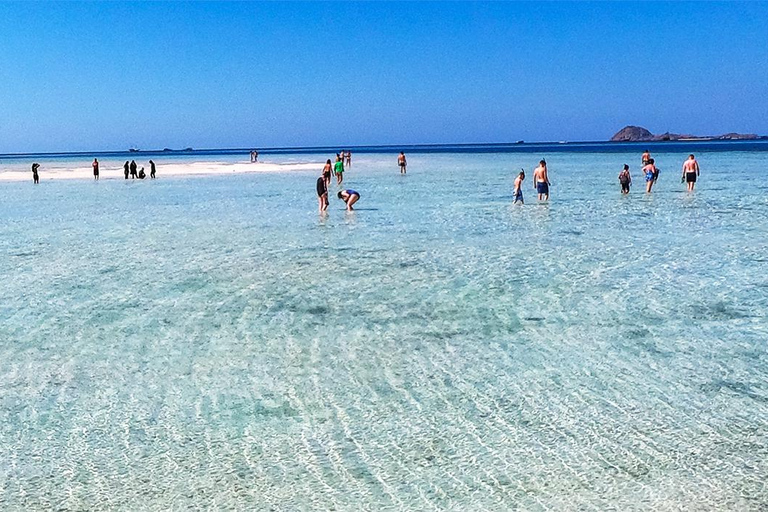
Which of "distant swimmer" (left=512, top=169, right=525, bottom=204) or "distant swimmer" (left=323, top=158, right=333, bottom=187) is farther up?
"distant swimmer" (left=323, top=158, right=333, bottom=187)

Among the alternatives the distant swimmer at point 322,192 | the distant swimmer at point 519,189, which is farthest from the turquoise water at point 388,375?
the distant swimmer at point 519,189

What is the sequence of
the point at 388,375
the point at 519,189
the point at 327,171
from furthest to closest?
the point at 327,171
the point at 519,189
the point at 388,375

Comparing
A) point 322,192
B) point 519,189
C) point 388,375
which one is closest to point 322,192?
point 322,192

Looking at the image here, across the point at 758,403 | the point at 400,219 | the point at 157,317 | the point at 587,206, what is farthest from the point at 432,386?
the point at 587,206

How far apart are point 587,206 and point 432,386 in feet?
59.0

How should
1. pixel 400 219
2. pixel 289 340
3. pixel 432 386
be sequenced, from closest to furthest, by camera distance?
1. pixel 432 386
2. pixel 289 340
3. pixel 400 219

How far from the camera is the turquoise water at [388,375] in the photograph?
504cm

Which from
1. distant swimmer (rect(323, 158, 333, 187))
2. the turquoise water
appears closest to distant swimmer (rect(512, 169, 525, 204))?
distant swimmer (rect(323, 158, 333, 187))

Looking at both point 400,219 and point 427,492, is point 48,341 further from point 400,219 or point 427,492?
point 400,219

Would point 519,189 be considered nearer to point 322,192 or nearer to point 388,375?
point 322,192

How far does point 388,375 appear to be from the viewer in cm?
724

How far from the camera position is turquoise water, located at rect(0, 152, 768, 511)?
16.5 ft

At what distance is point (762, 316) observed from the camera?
9.15 meters

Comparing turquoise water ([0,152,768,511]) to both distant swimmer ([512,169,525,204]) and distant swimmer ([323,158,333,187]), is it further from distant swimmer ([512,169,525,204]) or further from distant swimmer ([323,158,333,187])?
distant swimmer ([512,169,525,204])
